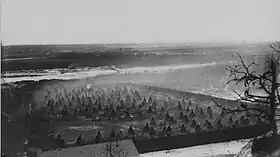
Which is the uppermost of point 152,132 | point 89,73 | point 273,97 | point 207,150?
point 89,73

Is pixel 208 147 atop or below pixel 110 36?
below

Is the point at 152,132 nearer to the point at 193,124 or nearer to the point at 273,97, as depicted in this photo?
the point at 193,124

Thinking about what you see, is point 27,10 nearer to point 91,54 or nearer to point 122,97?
point 91,54

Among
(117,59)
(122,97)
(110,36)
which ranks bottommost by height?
(122,97)

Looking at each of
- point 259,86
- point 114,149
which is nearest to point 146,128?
point 114,149

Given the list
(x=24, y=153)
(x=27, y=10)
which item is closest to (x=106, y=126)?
(x=24, y=153)

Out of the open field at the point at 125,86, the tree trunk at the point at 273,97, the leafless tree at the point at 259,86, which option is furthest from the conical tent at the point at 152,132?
the tree trunk at the point at 273,97

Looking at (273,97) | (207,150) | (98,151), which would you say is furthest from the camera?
(273,97)

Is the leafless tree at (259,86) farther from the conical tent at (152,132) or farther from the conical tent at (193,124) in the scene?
the conical tent at (152,132)
